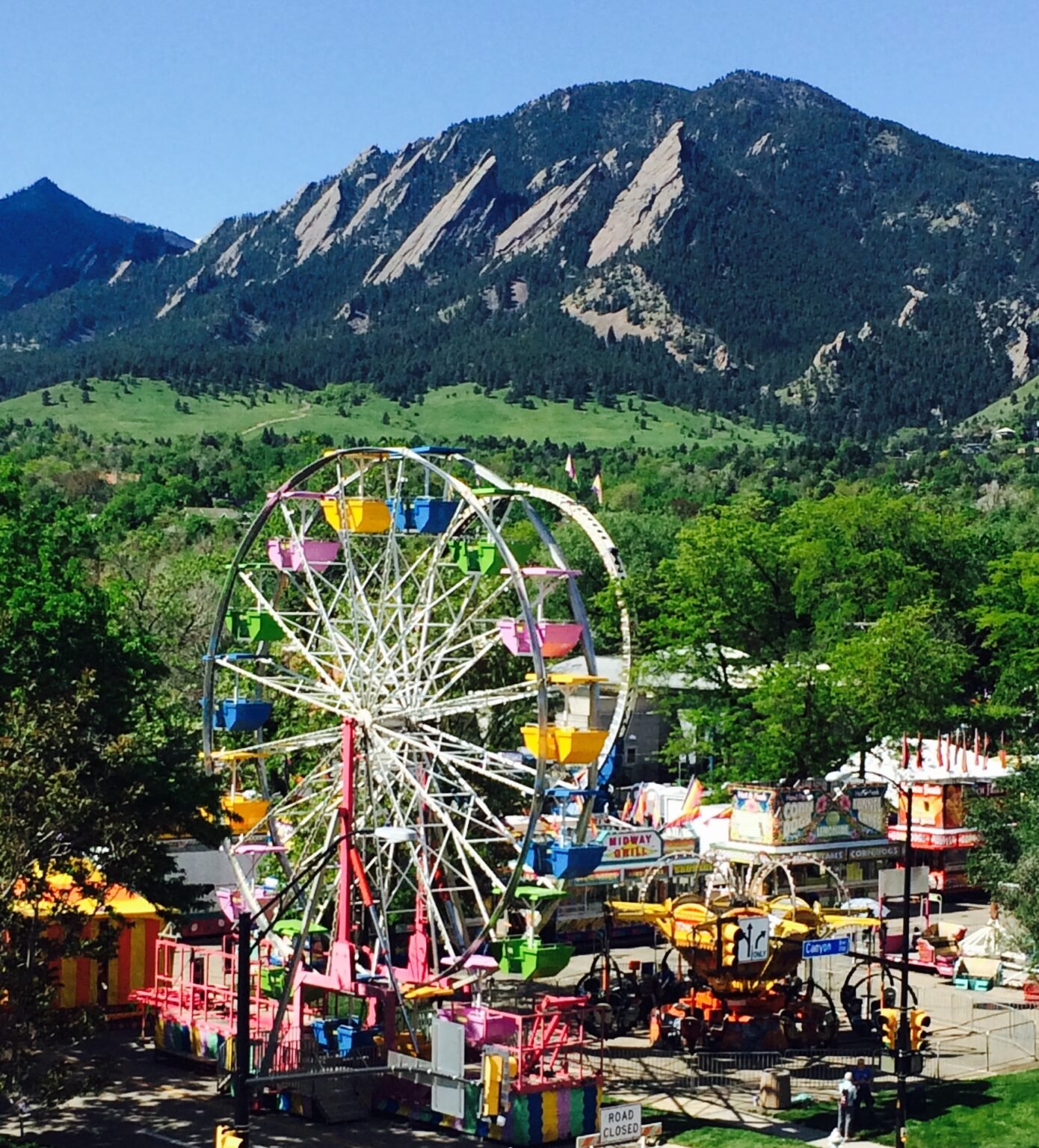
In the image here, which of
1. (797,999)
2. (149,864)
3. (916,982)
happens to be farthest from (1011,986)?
(149,864)

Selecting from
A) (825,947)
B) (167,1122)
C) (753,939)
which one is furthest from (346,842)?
(825,947)

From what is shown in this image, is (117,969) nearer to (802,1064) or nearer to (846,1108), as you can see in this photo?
(802,1064)

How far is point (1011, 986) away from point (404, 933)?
15139 millimetres

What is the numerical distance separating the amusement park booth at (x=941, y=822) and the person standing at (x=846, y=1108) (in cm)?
2499

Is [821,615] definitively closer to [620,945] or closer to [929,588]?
[929,588]

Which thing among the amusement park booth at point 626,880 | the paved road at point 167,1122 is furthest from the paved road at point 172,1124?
the amusement park booth at point 626,880

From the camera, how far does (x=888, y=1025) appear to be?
147 feet

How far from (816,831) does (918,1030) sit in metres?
16.2

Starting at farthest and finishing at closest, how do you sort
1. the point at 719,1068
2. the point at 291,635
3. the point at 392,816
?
1. the point at 291,635
2. the point at 719,1068
3. the point at 392,816

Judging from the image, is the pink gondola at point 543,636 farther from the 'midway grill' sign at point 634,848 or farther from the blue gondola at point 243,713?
the 'midway grill' sign at point 634,848

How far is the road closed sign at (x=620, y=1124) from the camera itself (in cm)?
3447

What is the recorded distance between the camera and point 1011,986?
5300 centimetres

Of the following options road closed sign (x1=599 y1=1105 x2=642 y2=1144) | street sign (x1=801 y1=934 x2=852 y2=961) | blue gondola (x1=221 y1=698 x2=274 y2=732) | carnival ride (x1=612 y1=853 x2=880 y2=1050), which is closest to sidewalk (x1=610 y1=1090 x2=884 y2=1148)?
carnival ride (x1=612 y1=853 x2=880 y2=1050)

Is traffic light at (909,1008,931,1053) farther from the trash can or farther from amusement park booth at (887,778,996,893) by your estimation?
amusement park booth at (887,778,996,893)
